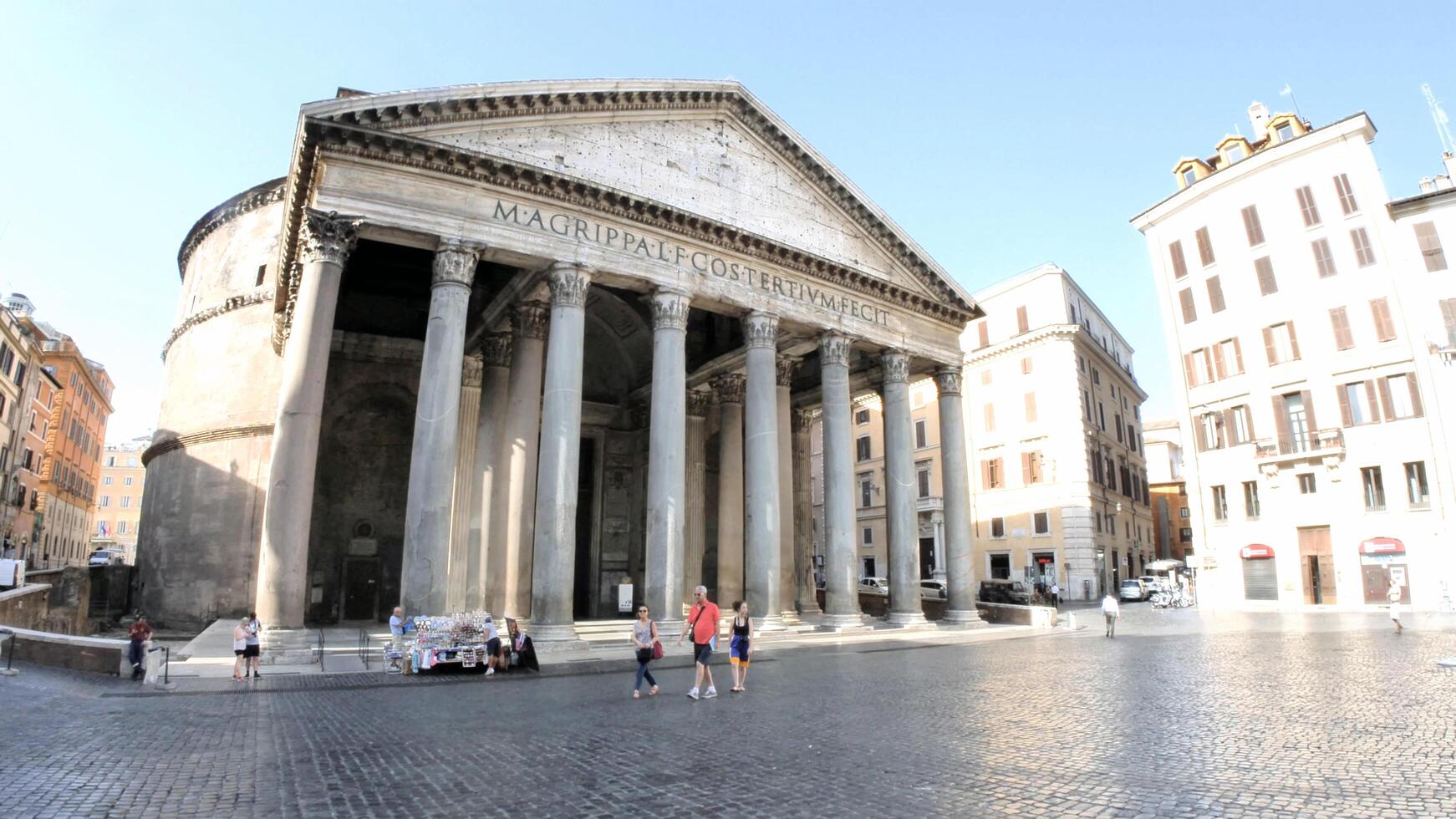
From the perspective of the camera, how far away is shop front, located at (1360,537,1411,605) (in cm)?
2484

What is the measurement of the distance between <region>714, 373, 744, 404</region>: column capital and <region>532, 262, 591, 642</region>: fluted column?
25.8ft

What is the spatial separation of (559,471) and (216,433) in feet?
50.6

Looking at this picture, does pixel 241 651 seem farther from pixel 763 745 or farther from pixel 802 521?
pixel 802 521

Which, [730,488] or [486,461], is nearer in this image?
[486,461]

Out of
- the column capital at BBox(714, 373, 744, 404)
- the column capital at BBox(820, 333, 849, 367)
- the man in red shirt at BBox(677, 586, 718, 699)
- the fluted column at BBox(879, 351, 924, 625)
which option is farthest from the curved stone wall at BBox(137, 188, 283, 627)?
the man in red shirt at BBox(677, 586, 718, 699)

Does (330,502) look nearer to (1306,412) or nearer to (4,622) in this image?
(4,622)

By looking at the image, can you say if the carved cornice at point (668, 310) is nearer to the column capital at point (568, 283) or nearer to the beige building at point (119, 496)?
the column capital at point (568, 283)

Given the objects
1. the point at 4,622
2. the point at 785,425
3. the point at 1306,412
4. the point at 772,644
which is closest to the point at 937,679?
the point at 772,644

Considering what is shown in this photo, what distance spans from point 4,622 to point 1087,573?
36529 millimetres

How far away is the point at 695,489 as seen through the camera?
22469mm

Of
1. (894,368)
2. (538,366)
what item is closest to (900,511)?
(894,368)

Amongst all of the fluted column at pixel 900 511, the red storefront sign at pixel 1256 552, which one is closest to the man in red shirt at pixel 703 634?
the fluted column at pixel 900 511

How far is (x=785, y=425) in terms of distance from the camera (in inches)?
895

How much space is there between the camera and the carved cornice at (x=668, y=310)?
1684cm
